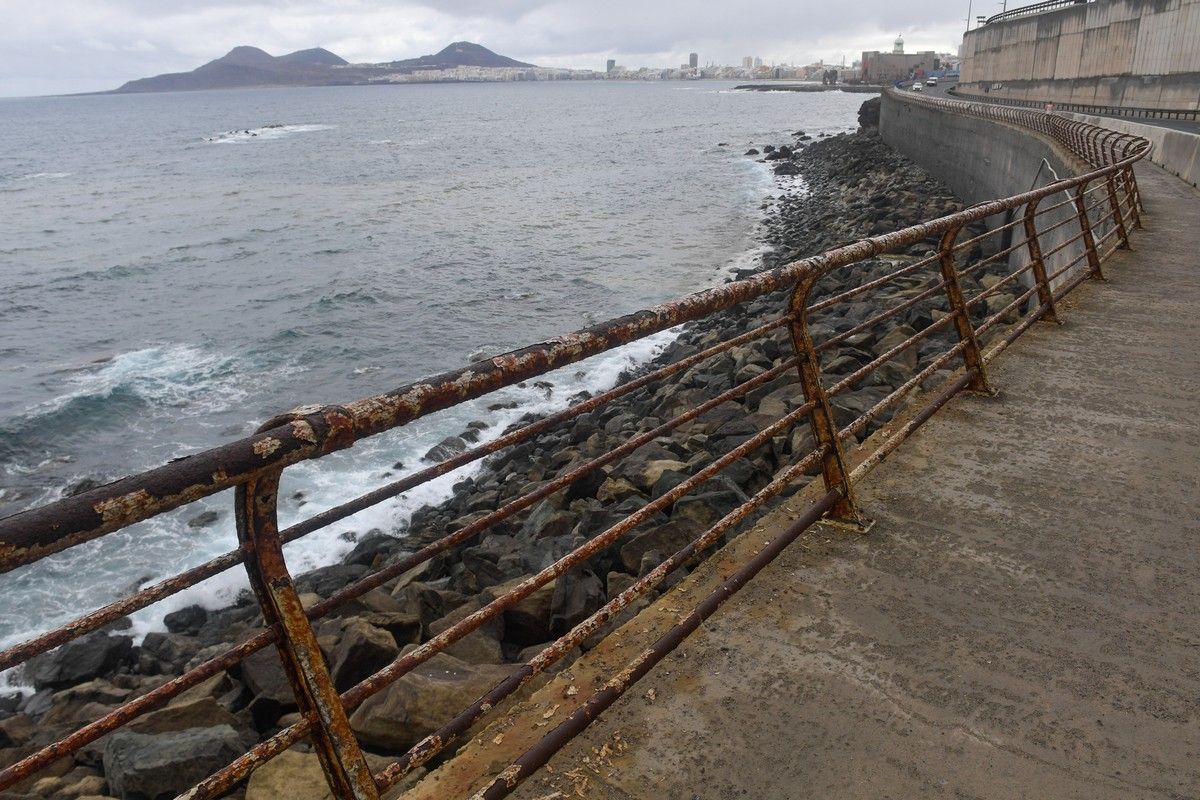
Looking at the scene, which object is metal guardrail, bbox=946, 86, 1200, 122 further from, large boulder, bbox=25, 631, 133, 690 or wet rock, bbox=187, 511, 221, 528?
large boulder, bbox=25, 631, 133, 690

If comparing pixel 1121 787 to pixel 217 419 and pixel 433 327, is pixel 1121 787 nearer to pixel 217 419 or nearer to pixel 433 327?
pixel 217 419

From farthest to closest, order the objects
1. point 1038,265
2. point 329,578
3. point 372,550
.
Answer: point 372,550 < point 329,578 < point 1038,265

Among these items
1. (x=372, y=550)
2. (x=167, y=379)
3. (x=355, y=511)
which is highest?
(x=355, y=511)

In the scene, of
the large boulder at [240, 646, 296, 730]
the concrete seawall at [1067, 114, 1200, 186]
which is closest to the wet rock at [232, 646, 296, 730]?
the large boulder at [240, 646, 296, 730]

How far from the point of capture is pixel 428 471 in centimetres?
186

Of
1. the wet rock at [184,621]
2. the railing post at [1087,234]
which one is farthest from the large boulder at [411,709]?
the railing post at [1087,234]

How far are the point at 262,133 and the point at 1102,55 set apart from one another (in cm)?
8644

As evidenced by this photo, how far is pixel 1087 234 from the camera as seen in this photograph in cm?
702

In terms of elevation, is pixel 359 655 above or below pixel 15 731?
above

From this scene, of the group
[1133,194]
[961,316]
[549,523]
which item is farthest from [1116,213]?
[549,523]

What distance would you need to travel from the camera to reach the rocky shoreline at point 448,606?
4172mm

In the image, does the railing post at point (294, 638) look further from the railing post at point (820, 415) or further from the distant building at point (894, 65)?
the distant building at point (894, 65)

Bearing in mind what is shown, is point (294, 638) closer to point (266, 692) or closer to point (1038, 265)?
point (266, 692)

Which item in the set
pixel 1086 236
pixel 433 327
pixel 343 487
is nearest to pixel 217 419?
pixel 343 487
